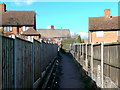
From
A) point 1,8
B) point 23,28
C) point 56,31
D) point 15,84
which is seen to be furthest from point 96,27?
point 15,84

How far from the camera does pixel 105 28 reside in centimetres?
5512

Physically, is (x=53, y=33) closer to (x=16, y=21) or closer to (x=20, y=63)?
(x=16, y=21)

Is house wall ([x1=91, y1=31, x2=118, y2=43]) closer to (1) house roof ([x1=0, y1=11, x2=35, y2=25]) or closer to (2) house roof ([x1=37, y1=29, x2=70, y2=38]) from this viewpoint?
(1) house roof ([x1=0, y1=11, x2=35, y2=25])

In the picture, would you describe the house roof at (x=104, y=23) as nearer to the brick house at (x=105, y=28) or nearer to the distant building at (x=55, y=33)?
the brick house at (x=105, y=28)

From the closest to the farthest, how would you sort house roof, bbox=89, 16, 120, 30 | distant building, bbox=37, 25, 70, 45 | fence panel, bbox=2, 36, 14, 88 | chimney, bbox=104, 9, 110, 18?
fence panel, bbox=2, 36, 14, 88
house roof, bbox=89, 16, 120, 30
chimney, bbox=104, 9, 110, 18
distant building, bbox=37, 25, 70, 45

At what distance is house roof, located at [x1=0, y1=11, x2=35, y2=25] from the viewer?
178ft

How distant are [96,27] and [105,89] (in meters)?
48.0

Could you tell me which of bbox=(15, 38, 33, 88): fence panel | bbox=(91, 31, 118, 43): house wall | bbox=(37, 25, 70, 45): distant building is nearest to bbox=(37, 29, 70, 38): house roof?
bbox=(37, 25, 70, 45): distant building

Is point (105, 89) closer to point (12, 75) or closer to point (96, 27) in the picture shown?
point (12, 75)

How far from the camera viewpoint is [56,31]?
94375 millimetres

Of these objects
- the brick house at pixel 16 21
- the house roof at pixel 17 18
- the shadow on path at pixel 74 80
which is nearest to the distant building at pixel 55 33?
the house roof at pixel 17 18

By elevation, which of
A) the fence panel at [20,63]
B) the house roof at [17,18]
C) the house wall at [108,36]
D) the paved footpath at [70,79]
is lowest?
the paved footpath at [70,79]

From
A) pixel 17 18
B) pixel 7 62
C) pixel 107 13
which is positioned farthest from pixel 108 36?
pixel 7 62

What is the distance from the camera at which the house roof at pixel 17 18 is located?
54250mm
